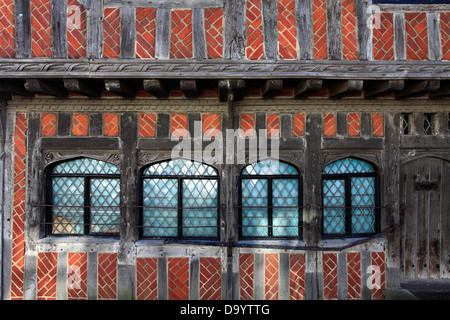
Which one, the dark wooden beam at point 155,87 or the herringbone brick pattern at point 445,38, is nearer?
the dark wooden beam at point 155,87

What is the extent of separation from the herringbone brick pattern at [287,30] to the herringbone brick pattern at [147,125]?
2.20 m

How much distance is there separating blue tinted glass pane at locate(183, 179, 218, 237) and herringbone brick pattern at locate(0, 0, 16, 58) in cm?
320

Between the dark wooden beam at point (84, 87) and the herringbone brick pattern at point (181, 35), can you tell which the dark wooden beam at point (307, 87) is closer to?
the herringbone brick pattern at point (181, 35)

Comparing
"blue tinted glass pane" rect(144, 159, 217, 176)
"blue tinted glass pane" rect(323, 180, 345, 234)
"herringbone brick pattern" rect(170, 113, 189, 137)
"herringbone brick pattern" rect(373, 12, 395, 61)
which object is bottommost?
"blue tinted glass pane" rect(323, 180, 345, 234)

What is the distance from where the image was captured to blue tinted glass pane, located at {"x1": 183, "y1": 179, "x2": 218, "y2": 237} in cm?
432

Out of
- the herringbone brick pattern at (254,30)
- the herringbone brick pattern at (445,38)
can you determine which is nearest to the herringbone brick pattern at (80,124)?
the herringbone brick pattern at (254,30)

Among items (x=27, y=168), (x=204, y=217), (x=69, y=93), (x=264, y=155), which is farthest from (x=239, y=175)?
(x=27, y=168)

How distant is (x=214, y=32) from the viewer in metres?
3.89

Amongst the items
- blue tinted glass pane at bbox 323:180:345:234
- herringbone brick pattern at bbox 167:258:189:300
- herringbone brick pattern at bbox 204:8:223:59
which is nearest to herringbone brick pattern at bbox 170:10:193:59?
herringbone brick pattern at bbox 204:8:223:59

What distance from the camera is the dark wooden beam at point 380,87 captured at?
3.82 meters

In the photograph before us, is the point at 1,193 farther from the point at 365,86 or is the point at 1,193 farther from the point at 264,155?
the point at 365,86

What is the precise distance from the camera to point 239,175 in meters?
4.29

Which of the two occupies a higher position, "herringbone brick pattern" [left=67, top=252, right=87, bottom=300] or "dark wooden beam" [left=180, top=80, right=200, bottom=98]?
"dark wooden beam" [left=180, top=80, right=200, bottom=98]

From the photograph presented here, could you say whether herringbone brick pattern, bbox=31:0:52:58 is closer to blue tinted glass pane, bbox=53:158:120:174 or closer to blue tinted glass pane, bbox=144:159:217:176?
blue tinted glass pane, bbox=53:158:120:174
